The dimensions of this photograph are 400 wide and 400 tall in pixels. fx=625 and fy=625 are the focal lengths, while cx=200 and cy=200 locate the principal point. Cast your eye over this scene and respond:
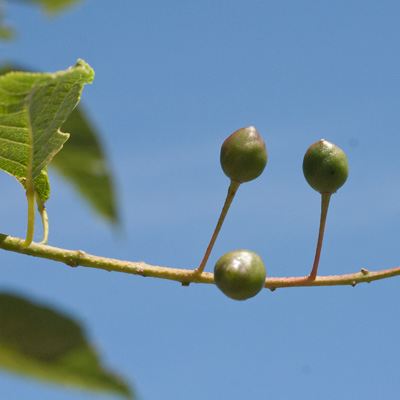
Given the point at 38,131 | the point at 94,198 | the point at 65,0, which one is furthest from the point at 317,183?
the point at 65,0

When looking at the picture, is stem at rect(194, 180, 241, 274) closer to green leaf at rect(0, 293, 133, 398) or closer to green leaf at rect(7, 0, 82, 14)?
green leaf at rect(0, 293, 133, 398)

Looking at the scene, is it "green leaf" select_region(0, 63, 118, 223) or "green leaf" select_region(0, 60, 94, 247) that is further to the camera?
"green leaf" select_region(0, 63, 118, 223)

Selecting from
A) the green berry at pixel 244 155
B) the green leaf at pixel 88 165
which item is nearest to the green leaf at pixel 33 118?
the green leaf at pixel 88 165

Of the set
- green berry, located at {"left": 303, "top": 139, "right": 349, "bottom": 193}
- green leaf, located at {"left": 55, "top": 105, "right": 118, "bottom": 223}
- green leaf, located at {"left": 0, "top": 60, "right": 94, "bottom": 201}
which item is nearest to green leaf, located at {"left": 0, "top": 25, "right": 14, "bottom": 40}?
green leaf, located at {"left": 0, "top": 60, "right": 94, "bottom": 201}

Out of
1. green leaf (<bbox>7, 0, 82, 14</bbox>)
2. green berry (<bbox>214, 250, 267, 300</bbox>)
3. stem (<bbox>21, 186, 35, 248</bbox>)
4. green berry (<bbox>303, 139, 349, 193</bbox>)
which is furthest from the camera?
green berry (<bbox>303, 139, 349, 193</bbox>)

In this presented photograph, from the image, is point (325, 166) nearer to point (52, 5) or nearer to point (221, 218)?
point (221, 218)

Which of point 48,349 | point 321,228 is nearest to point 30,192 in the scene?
point 321,228
